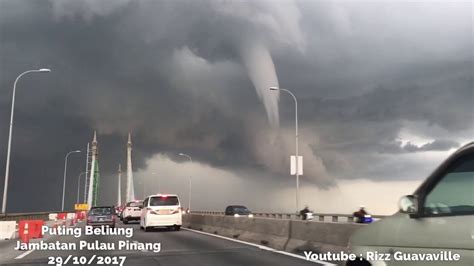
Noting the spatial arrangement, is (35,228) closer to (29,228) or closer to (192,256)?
(29,228)

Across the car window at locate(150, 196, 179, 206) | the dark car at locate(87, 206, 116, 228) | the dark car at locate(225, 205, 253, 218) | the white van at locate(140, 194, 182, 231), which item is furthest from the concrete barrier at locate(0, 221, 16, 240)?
the dark car at locate(225, 205, 253, 218)

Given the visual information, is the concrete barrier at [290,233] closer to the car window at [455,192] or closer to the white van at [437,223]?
the white van at [437,223]

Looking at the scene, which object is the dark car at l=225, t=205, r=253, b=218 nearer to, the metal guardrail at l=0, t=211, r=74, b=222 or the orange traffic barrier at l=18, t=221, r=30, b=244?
the metal guardrail at l=0, t=211, r=74, b=222

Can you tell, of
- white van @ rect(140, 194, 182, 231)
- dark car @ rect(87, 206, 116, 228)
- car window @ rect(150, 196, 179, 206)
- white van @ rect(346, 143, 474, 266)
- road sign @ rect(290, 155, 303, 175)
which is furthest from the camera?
road sign @ rect(290, 155, 303, 175)

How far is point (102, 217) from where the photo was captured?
106ft

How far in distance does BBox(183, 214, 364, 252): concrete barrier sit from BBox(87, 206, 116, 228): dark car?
10556 mm

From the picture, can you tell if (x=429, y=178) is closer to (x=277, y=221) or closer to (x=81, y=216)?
(x=277, y=221)

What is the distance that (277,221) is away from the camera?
16.6m

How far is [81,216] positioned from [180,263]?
172 feet

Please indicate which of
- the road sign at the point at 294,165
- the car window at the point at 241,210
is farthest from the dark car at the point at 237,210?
the road sign at the point at 294,165

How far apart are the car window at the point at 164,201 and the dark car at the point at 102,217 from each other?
587cm

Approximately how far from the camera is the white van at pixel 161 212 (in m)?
27.2

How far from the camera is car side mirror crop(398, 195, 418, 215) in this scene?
15.7ft

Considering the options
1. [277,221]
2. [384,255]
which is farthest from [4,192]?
[384,255]
